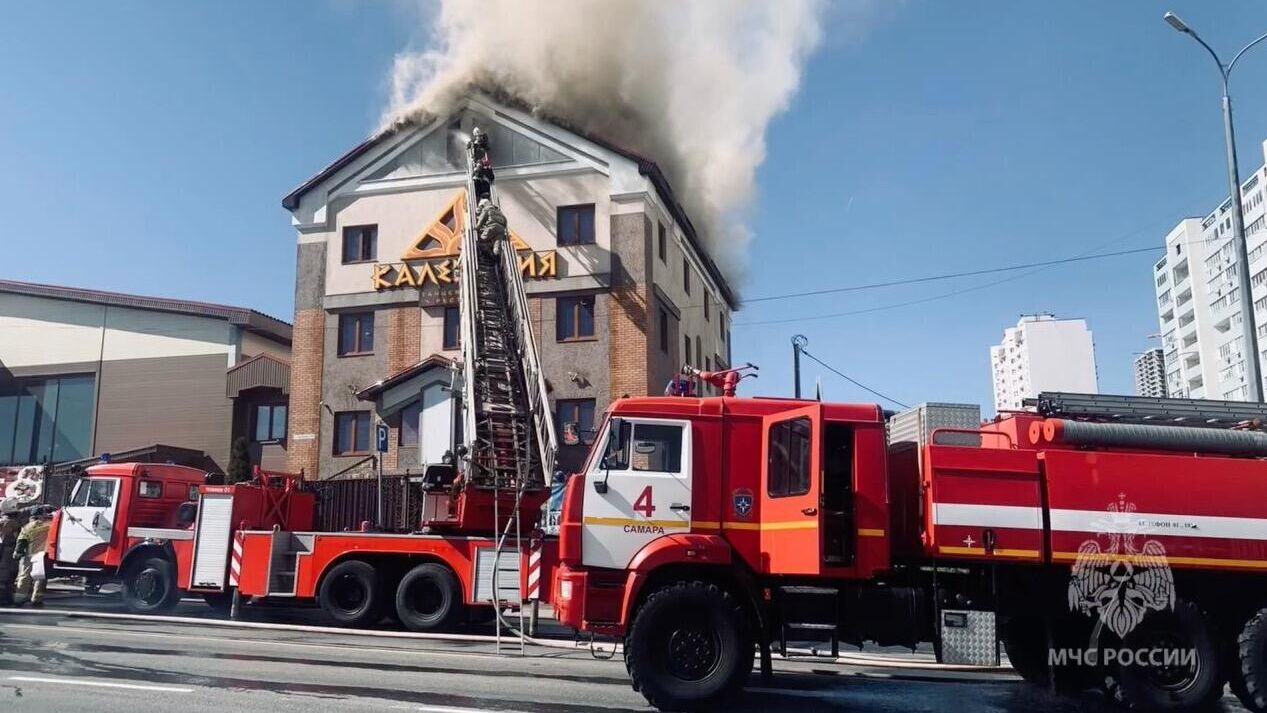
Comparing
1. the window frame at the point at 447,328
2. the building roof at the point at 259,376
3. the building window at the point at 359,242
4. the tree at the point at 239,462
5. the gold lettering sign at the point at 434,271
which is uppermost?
the building window at the point at 359,242

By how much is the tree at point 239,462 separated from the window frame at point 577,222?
12.0 metres

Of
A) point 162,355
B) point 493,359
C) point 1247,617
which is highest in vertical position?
point 162,355

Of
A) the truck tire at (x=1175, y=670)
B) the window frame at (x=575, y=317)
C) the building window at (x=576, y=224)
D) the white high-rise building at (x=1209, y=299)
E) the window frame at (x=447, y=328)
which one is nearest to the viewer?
the truck tire at (x=1175, y=670)

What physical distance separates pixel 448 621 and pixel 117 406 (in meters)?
24.4

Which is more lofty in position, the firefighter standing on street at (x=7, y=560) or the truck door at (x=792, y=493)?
the truck door at (x=792, y=493)

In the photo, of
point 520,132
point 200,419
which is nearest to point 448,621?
point 520,132

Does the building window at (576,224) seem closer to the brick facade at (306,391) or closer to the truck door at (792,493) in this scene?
the brick facade at (306,391)

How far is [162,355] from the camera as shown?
32281 millimetres

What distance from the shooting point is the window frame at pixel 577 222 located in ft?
87.4

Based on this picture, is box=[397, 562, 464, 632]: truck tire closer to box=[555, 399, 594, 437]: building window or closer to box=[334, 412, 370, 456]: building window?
box=[555, 399, 594, 437]: building window

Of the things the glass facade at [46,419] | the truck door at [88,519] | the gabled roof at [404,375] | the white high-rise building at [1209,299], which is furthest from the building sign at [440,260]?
the white high-rise building at [1209,299]

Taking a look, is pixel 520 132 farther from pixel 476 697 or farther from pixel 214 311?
pixel 476 697

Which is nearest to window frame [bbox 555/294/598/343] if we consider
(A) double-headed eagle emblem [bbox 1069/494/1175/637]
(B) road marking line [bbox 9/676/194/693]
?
(B) road marking line [bbox 9/676/194/693]

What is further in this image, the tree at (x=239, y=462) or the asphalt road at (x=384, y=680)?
the tree at (x=239, y=462)
